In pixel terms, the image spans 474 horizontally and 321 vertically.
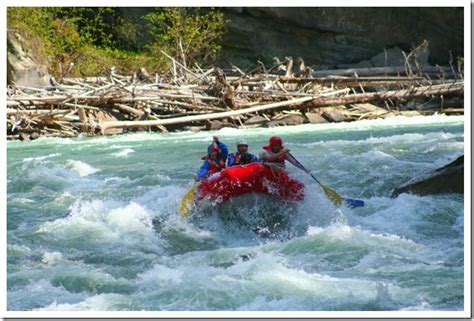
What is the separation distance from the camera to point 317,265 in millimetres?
6238

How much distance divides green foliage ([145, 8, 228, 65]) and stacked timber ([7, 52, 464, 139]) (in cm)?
262

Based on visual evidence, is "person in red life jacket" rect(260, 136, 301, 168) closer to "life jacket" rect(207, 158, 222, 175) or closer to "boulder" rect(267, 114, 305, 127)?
"life jacket" rect(207, 158, 222, 175)

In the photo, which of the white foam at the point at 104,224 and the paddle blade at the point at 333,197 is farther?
the paddle blade at the point at 333,197

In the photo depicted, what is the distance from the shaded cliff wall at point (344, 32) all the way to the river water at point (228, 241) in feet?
39.6

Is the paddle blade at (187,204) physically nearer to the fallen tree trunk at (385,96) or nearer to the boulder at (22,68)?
the fallen tree trunk at (385,96)

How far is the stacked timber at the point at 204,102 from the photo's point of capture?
50.0 feet

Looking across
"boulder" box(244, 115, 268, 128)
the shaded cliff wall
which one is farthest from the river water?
the shaded cliff wall

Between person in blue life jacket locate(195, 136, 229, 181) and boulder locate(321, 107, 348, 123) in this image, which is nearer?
person in blue life jacket locate(195, 136, 229, 181)

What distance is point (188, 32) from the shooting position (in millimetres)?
21453

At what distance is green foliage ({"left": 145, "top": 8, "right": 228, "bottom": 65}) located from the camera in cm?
2127

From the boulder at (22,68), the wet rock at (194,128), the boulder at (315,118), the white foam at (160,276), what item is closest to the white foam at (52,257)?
the white foam at (160,276)

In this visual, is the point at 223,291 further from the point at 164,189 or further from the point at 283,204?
the point at 164,189

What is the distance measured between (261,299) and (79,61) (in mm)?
16795

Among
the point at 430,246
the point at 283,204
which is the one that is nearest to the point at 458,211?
the point at 430,246
